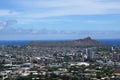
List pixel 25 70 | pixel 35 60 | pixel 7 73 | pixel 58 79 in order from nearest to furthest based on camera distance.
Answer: pixel 58 79, pixel 7 73, pixel 25 70, pixel 35 60

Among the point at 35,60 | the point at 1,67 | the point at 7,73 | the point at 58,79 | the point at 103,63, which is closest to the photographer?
the point at 58,79

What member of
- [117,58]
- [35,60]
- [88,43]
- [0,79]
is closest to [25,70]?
[0,79]

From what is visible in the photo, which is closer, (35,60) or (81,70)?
(81,70)

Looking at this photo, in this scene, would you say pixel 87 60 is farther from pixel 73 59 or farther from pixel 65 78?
pixel 65 78

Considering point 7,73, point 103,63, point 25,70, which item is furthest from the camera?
point 103,63

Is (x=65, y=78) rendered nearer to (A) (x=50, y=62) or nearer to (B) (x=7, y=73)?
(B) (x=7, y=73)

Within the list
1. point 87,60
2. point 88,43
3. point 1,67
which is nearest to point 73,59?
point 87,60

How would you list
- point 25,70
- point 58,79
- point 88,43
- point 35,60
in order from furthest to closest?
point 88,43
point 35,60
point 25,70
point 58,79

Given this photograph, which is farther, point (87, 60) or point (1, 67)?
point (87, 60)

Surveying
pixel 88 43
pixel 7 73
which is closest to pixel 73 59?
pixel 7 73
